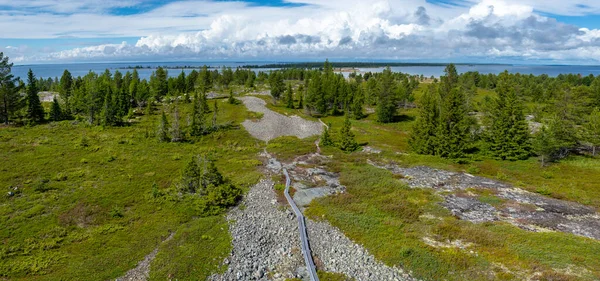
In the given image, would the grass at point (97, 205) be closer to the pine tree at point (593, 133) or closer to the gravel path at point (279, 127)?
the gravel path at point (279, 127)

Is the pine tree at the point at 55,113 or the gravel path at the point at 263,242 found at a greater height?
the pine tree at the point at 55,113

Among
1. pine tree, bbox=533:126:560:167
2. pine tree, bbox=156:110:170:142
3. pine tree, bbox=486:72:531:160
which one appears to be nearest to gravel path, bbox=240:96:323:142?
pine tree, bbox=156:110:170:142

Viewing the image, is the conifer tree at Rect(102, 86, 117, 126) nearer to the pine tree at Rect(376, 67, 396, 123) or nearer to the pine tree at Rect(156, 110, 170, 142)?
the pine tree at Rect(156, 110, 170, 142)

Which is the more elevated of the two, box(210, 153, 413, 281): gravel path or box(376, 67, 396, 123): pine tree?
box(376, 67, 396, 123): pine tree

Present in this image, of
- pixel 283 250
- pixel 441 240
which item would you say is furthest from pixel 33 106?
pixel 441 240

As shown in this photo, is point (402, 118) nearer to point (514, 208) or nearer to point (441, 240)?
point (514, 208)

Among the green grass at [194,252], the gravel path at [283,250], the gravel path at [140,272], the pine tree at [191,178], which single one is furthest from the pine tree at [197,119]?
the gravel path at [140,272]
